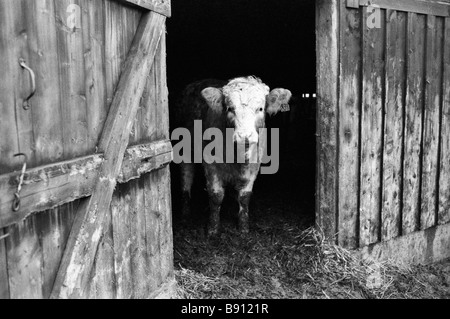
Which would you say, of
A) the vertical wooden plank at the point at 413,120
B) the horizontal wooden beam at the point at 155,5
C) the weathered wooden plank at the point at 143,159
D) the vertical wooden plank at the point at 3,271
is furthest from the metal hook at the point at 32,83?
the vertical wooden plank at the point at 413,120

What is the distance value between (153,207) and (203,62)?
26.6 ft

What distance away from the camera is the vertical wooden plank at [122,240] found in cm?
300

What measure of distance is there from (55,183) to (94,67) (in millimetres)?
768

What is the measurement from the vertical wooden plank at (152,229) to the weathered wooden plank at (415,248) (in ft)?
8.26

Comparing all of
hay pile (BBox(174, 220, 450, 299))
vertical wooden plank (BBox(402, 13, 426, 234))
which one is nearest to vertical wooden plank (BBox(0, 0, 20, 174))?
hay pile (BBox(174, 220, 450, 299))

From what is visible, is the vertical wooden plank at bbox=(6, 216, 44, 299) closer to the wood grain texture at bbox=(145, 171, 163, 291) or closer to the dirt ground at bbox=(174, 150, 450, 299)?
the wood grain texture at bbox=(145, 171, 163, 291)

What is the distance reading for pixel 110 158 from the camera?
2801 millimetres

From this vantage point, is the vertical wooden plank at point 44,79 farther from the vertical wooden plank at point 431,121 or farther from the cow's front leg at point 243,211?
the vertical wooden plank at point 431,121

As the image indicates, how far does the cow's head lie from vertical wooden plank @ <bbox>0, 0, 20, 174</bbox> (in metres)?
2.49

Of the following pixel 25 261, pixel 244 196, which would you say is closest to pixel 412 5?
pixel 244 196

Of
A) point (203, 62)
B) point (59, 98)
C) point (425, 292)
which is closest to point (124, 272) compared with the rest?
point (59, 98)

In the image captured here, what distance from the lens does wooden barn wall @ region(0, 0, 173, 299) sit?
2.11 m

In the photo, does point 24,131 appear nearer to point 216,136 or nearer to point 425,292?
point 216,136

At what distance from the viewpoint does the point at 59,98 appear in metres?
2.40
